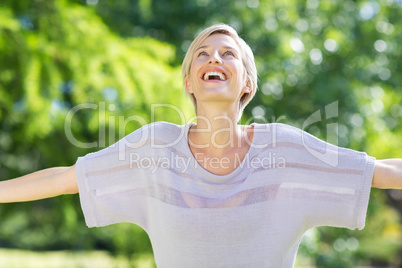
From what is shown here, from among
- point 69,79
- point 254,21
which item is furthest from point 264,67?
point 69,79

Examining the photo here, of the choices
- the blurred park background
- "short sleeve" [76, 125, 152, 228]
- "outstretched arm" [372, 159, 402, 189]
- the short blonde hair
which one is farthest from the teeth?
the blurred park background

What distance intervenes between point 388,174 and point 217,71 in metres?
0.56

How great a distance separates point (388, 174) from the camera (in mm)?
1365

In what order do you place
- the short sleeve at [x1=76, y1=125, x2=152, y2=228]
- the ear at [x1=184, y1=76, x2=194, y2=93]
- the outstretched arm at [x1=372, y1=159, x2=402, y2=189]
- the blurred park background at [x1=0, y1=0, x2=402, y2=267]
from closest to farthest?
the outstretched arm at [x1=372, y1=159, x2=402, y2=189] < the short sleeve at [x1=76, y1=125, x2=152, y2=228] < the ear at [x1=184, y1=76, x2=194, y2=93] < the blurred park background at [x1=0, y1=0, x2=402, y2=267]

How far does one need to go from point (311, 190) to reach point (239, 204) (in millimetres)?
216

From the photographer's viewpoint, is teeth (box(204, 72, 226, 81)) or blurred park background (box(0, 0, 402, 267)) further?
blurred park background (box(0, 0, 402, 267))

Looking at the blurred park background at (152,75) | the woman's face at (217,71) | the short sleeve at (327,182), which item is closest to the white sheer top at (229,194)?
the short sleeve at (327,182)

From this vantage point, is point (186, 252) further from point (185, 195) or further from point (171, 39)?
point (171, 39)

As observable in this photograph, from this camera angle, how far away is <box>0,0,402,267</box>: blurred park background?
3207 mm

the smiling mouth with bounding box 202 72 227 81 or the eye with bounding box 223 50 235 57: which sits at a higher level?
the eye with bounding box 223 50 235 57

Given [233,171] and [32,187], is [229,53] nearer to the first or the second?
[233,171]

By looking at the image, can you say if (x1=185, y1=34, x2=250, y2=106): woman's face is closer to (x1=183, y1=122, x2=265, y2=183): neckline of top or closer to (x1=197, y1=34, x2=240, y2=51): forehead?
(x1=197, y1=34, x2=240, y2=51): forehead

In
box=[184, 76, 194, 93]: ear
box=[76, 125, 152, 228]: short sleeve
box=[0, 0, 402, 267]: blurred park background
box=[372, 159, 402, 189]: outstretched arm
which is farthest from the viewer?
box=[0, 0, 402, 267]: blurred park background

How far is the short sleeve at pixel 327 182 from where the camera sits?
1.42 m
